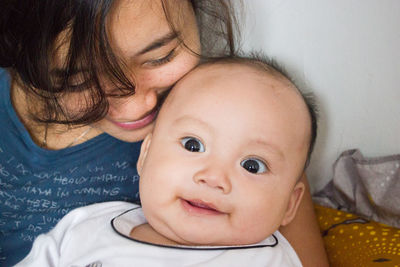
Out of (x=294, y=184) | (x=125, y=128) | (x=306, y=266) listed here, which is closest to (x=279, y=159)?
(x=294, y=184)

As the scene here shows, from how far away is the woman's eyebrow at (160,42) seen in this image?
1.06 metres

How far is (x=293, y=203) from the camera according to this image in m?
1.20

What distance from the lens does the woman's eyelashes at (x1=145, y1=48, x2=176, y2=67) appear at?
112 cm

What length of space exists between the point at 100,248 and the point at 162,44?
0.51 meters

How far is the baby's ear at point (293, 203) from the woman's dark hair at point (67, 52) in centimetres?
49

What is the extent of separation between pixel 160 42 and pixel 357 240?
763mm

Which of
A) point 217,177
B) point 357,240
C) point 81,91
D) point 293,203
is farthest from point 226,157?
point 357,240

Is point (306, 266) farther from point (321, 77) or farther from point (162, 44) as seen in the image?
point (162, 44)

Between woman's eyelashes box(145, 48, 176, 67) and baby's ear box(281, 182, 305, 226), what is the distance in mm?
462

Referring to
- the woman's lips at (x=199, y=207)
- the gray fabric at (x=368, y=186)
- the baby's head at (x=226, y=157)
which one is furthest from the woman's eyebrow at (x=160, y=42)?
the gray fabric at (x=368, y=186)

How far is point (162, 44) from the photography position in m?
1.08

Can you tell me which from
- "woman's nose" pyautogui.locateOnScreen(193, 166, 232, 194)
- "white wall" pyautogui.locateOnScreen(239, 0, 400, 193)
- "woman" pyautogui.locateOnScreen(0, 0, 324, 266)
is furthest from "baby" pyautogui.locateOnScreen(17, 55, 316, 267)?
"white wall" pyautogui.locateOnScreen(239, 0, 400, 193)

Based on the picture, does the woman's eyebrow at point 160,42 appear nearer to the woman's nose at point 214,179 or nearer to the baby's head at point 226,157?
the baby's head at point 226,157

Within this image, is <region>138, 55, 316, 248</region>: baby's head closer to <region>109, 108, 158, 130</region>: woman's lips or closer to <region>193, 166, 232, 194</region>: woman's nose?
<region>193, 166, 232, 194</region>: woman's nose
